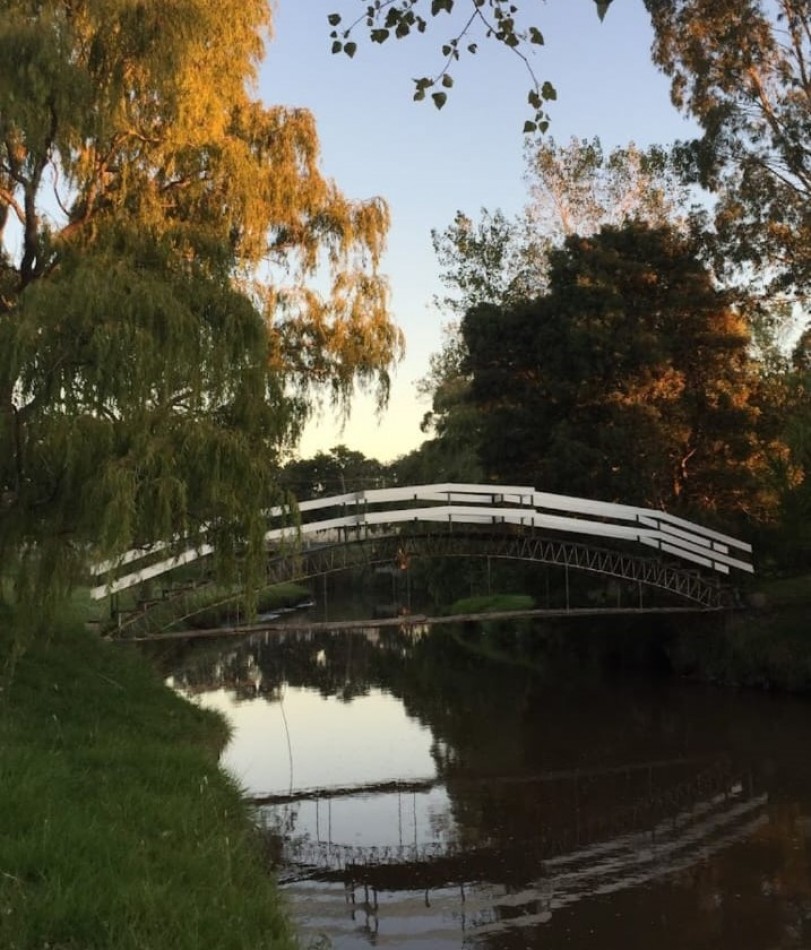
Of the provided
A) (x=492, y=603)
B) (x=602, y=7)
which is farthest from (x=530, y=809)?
(x=492, y=603)

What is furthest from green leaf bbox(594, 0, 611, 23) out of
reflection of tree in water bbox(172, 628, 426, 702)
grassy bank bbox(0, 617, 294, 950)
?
reflection of tree in water bbox(172, 628, 426, 702)

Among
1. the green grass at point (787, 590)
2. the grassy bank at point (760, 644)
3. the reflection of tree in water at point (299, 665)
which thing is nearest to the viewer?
the grassy bank at point (760, 644)

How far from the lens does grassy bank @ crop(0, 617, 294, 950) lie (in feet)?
16.3

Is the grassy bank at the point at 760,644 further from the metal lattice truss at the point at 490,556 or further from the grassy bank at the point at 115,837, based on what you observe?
the grassy bank at the point at 115,837

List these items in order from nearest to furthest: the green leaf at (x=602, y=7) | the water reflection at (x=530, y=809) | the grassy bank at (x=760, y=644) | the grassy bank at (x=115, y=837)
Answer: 1. the green leaf at (x=602, y=7)
2. the grassy bank at (x=115, y=837)
3. the water reflection at (x=530, y=809)
4. the grassy bank at (x=760, y=644)

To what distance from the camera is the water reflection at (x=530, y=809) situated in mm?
9383

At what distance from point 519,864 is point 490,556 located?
9.77 m

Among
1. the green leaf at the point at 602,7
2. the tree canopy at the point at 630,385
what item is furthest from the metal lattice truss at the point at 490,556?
the green leaf at the point at 602,7

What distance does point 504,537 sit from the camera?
2278 cm

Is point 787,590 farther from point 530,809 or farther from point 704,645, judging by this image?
point 530,809

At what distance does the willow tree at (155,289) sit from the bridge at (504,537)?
156 inches

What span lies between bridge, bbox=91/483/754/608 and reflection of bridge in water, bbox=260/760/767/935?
20.2 feet

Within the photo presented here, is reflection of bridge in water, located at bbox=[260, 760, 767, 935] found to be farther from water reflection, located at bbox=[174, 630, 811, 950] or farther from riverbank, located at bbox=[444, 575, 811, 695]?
riverbank, located at bbox=[444, 575, 811, 695]

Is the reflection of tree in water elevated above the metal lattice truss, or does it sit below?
below
